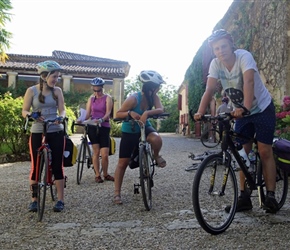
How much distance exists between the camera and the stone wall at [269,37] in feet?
28.4

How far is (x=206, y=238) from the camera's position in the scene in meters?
2.85

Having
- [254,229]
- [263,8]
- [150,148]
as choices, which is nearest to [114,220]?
[150,148]

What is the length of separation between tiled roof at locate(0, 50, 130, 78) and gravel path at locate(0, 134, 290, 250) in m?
24.3

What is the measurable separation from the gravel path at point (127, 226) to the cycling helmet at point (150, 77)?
140cm

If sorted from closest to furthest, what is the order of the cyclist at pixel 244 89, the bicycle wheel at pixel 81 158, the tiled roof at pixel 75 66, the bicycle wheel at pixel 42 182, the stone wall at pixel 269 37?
1. the cyclist at pixel 244 89
2. the bicycle wheel at pixel 42 182
3. the bicycle wheel at pixel 81 158
4. the stone wall at pixel 269 37
5. the tiled roof at pixel 75 66

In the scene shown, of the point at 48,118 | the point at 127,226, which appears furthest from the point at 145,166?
the point at 48,118

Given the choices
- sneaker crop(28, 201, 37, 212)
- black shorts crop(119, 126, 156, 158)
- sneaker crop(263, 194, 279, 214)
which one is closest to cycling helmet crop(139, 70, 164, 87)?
black shorts crop(119, 126, 156, 158)

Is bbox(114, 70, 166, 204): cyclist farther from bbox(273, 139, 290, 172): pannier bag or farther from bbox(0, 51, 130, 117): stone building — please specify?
bbox(0, 51, 130, 117): stone building

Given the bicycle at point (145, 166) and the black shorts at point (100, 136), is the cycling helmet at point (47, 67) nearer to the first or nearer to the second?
the bicycle at point (145, 166)

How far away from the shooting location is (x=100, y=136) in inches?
220

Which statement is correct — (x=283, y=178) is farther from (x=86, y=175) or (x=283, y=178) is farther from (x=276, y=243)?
(x=86, y=175)

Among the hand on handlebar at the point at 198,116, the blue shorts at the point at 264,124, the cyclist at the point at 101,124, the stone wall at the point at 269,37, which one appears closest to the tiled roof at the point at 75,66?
the stone wall at the point at 269,37

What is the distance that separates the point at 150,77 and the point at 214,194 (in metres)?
1.51

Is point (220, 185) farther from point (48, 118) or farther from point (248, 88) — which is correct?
point (48, 118)
